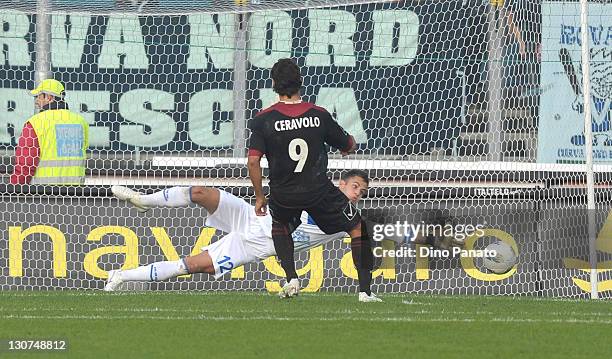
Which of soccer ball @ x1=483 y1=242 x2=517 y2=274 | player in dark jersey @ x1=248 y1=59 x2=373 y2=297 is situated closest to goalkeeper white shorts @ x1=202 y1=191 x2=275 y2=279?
player in dark jersey @ x1=248 y1=59 x2=373 y2=297

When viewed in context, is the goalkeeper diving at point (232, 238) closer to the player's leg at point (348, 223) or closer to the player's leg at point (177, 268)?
the player's leg at point (177, 268)

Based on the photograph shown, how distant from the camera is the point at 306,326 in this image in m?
8.60

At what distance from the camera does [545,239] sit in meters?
13.5

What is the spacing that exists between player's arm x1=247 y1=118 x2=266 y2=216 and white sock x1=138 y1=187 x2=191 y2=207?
2.66 ft

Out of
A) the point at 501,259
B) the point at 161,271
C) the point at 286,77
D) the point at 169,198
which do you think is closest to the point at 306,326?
the point at 286,77

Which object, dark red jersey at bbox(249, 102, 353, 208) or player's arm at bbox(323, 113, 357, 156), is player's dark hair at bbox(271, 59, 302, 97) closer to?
dark red jersey at bbox(249, 102, 353, 208)

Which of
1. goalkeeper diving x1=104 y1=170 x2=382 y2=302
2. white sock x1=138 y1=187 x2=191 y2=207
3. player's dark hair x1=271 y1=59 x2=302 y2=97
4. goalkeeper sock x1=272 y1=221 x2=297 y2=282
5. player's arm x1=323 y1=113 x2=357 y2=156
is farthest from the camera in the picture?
goalkeeper diving x1=104 y1=170 x2=382 y2=302

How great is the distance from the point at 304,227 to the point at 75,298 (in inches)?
76.9

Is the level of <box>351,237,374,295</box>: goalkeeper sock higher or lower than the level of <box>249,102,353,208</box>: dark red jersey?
lower

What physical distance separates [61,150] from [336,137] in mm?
3907

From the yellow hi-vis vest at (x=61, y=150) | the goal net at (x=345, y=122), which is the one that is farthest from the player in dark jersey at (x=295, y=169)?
the yellow hi-vis vest at (x=61, y=150)

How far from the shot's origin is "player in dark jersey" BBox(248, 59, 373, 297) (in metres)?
10.5

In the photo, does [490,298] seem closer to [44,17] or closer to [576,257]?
[576,257]

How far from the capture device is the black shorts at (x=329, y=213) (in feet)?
35.4
